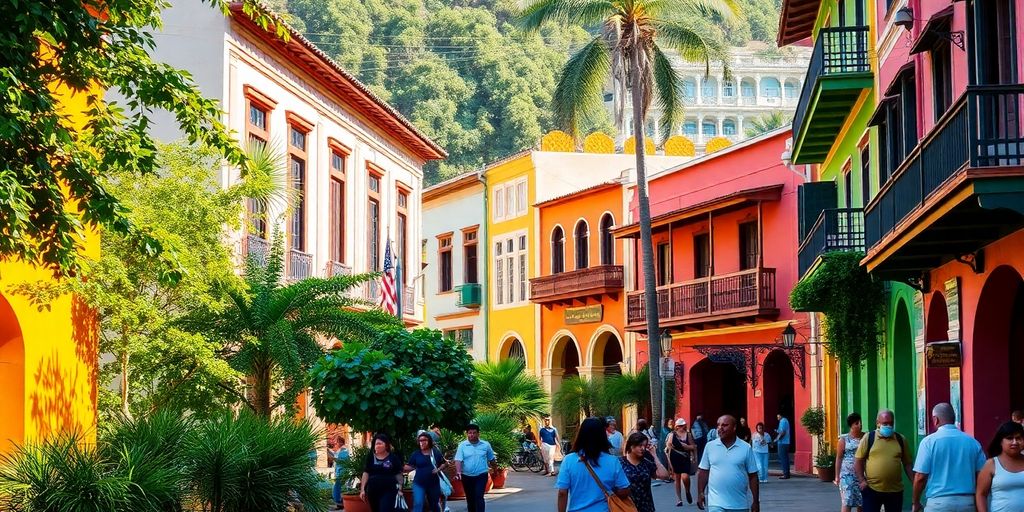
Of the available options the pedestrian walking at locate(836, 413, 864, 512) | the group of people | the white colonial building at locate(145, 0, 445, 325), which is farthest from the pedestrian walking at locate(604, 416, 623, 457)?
the group of people

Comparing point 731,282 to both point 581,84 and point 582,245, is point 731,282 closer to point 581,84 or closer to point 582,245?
point 581,84

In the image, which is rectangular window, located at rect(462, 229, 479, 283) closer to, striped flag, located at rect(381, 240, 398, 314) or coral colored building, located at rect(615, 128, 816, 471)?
coral colored building, located at rect(615, 128, 816, 471)

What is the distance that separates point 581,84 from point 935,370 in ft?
61.9

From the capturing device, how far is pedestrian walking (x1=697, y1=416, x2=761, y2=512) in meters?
12.0

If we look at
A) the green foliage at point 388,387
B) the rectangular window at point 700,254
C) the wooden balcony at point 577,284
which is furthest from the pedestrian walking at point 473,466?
the wooden balcony at point 577,284

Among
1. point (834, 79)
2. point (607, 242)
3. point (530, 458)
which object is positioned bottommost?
point (530, 458)

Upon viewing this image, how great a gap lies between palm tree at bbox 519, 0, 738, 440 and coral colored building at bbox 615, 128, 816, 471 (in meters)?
2.69

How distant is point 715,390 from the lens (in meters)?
42.8

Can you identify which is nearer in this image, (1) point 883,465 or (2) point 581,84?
(1) point 883,465

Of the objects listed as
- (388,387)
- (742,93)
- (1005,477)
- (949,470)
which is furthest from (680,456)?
(742,93)

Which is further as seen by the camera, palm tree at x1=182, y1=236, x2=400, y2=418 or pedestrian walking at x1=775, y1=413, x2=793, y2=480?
pedestrian walking at x1=775, y1=413, x2=793, y2=480

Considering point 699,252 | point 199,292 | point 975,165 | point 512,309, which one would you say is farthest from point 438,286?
point 975,165

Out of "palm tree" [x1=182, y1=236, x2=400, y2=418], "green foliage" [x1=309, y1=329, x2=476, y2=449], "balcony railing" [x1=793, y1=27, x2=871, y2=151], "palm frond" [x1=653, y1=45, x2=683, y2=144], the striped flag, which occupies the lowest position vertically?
"green foliage" [x1=309, y1=329, x2=476, y2=449]

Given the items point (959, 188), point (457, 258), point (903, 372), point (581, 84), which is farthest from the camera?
point (457, 258)
